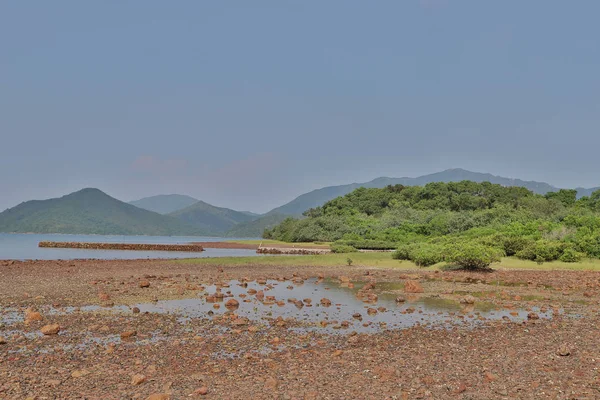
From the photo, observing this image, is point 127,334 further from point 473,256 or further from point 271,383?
point 473,256

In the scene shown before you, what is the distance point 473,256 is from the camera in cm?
3158

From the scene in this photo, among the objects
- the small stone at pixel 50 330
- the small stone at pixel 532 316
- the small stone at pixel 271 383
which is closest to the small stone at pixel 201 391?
the small stone at pixel 271 383

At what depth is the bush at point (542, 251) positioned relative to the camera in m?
35.9

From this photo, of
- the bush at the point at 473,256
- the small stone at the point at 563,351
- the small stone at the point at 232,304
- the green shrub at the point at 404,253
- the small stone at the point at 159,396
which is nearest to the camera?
the small stone at the point at 159,396

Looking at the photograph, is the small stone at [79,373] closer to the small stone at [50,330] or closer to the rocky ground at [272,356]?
the rocky ground at [272,356]

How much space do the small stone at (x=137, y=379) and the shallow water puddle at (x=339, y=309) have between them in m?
5.87

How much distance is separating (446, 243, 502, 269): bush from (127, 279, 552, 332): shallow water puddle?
444 inches

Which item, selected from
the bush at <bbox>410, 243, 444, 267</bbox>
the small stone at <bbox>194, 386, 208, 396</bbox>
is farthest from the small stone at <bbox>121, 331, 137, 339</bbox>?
the bush at <bbox>410, 243, 444, 267</bbox>

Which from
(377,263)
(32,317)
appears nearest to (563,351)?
(32,317)

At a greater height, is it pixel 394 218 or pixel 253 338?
pixel 394 218

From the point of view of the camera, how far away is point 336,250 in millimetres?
51406

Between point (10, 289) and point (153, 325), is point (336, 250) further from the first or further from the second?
point (153, 325)

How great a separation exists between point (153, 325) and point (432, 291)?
45.4 feet

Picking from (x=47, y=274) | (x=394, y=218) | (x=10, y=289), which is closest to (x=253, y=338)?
(x=10, y=289)
